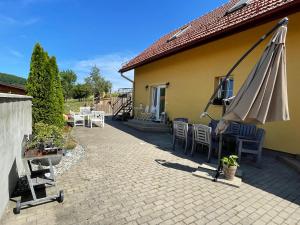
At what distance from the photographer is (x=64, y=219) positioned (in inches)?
96.3

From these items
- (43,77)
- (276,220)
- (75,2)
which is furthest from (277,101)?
(75,2)

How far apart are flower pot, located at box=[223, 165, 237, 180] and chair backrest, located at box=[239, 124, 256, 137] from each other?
2136 mm

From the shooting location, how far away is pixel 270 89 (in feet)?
10.0

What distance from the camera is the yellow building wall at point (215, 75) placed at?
515cm

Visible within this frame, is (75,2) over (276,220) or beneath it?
over

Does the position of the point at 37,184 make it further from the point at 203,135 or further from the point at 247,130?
the point at 247,130

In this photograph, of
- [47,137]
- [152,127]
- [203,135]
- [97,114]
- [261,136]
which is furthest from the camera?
[97,114]

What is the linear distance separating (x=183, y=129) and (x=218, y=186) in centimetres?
232

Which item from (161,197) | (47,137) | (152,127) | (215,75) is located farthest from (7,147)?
(152,127)

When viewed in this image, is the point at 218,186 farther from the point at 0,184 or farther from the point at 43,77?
the point at 43,77

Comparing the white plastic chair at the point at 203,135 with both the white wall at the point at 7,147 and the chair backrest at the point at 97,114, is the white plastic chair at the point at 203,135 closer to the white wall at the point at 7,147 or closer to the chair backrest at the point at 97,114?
the white wall at the point at 7,147

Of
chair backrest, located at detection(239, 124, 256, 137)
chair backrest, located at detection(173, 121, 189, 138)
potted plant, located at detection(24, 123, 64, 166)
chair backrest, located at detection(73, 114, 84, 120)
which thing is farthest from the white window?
chair backrest, located at detection(73, 114, 84, 120)

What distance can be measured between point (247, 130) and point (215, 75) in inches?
106

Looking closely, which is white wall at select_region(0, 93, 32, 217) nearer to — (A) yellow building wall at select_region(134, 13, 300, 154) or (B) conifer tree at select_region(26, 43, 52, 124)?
(B) conifer tree at select_region(26, 43, 52, 124)
